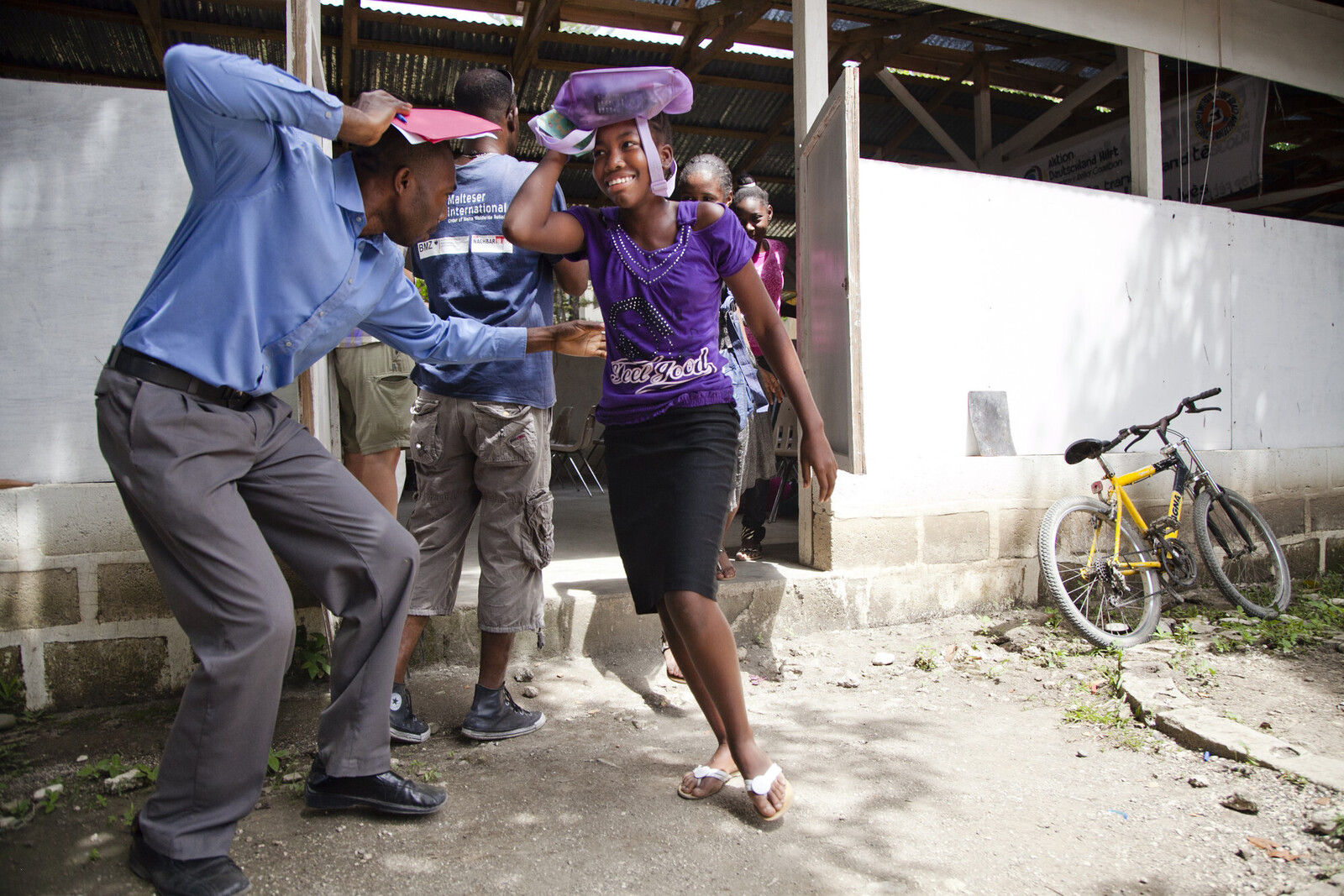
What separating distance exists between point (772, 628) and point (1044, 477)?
1.90 metres

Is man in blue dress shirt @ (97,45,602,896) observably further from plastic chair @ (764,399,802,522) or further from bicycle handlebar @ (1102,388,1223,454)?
bicycle handlebar @ (1102,388,1223,454)

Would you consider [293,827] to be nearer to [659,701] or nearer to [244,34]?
[659,701]

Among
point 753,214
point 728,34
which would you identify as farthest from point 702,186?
point 728,34

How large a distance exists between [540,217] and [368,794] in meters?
1.63

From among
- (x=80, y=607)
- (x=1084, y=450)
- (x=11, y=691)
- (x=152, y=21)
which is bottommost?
(x=11, y=691)

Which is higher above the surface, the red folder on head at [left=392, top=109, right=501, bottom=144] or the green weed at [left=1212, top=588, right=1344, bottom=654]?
the red folder on head at [left=392, top=109, right=501, bottom=144]

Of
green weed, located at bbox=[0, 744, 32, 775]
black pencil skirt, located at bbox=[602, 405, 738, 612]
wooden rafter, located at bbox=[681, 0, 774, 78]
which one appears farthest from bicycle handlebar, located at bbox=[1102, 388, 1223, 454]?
green weed, located at bbox=[0, 744, 32, 775]

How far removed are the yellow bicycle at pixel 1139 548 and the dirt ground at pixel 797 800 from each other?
661mm

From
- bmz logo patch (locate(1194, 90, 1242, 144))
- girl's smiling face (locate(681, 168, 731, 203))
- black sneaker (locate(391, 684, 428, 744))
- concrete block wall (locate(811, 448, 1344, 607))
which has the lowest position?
black sneaker (locate(391, 684, 428, 744))

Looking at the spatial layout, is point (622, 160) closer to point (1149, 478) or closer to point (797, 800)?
point (797, 800)

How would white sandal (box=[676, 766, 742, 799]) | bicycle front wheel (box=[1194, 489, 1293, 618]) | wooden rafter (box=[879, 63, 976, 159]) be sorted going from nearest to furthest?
1. white sandal (box=[676, 766, 742, 799])
2. bicycle front wheel (box=[1194, 489, 1293, 618])
3. wooden rafter (box=[879, 63, 976, 159])

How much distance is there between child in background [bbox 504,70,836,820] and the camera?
2424mm

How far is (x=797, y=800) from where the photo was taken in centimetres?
262

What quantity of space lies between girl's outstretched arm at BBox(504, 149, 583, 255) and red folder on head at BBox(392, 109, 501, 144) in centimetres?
26
